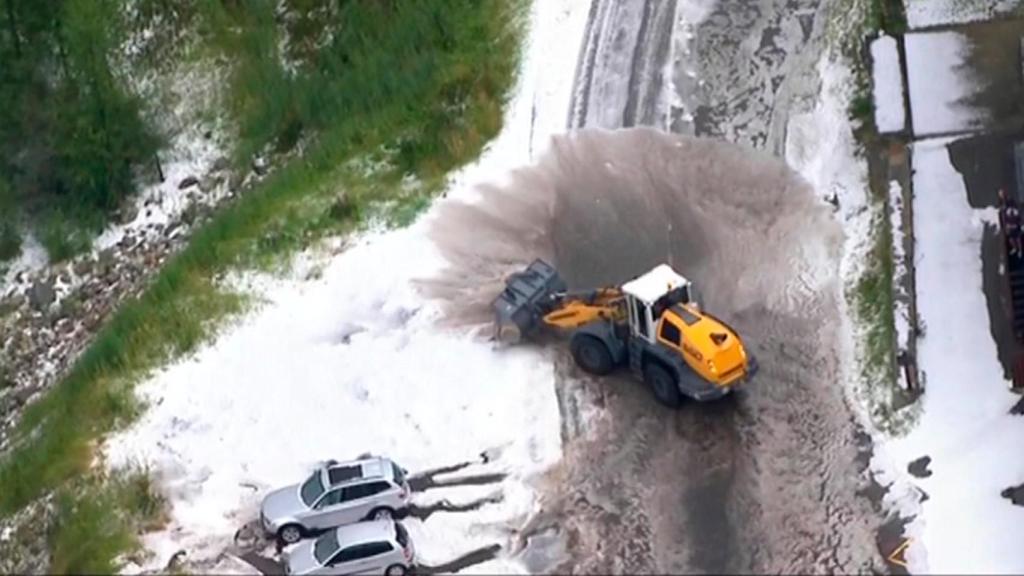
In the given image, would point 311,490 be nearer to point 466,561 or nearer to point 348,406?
point 348,406

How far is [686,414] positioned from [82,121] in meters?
25.0

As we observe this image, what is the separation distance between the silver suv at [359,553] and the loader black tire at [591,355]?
7.00m

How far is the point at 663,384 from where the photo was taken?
133 ft

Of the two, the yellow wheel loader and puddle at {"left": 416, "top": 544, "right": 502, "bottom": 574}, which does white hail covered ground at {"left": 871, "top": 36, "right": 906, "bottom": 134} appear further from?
puddle at {"left": 416, "top": 544, "right": 502, "bottom": 574}

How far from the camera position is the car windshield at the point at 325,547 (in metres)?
37.2

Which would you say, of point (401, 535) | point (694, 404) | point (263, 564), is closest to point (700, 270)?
point (694, 404)

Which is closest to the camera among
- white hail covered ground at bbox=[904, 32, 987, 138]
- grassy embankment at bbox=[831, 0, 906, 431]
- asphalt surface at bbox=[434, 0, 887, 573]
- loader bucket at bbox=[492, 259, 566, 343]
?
asphalt surface at bbox=[434, 0, 887, 573]

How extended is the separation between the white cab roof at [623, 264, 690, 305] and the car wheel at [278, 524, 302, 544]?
978 cm

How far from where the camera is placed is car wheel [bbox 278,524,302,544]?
38656 mm

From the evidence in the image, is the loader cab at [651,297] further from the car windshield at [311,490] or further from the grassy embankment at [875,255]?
the car windshield at [311,490]

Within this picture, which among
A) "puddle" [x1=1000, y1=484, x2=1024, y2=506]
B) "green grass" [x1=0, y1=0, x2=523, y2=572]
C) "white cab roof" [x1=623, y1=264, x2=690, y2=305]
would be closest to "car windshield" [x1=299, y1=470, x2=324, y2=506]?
"green grass" [x1=0, y1=0, x2=523, y2=572]

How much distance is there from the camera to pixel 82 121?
54969 millimetres

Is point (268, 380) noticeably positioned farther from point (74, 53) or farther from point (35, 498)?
point (74, 53)

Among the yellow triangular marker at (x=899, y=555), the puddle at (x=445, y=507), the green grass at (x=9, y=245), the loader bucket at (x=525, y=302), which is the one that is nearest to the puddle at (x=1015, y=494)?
the yellow triangular marker at (x=899, y=555)
